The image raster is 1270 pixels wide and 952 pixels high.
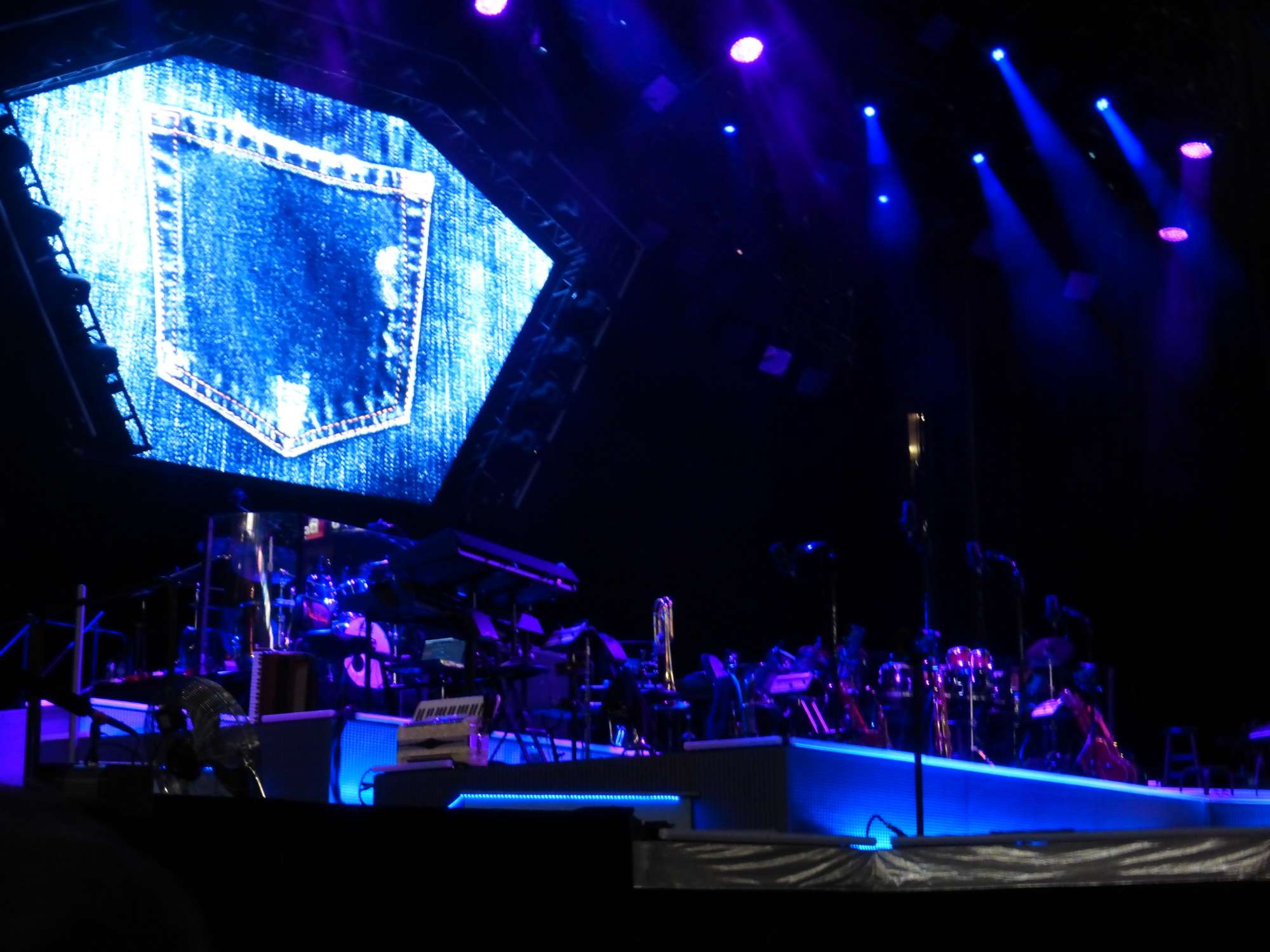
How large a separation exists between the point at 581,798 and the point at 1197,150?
7.62 meters

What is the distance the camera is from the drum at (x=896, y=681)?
9000 mm

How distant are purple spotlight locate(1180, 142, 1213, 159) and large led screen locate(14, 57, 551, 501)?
537 cm

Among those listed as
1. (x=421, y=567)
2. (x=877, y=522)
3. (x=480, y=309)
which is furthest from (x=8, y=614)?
(x=877, y=522)

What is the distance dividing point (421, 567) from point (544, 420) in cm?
476

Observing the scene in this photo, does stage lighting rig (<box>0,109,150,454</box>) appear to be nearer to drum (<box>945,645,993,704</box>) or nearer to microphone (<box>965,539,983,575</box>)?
drum (<box>945,645,993,704</box>)

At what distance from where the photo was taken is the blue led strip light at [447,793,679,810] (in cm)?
669

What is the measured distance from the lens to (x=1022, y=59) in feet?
34.8

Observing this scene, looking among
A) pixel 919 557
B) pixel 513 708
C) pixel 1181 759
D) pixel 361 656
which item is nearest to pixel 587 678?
pixel 513 708

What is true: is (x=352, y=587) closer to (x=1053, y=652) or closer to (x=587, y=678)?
(x=587, y=678)

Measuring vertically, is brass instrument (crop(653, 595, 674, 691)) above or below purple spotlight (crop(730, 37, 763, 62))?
below

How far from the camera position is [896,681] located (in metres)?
9.01

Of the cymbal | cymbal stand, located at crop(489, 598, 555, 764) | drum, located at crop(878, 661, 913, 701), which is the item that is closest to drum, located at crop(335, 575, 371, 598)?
cymbal stand, located at crop(489, 598, 555, 764)

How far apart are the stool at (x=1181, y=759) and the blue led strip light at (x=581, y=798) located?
572 centimetres

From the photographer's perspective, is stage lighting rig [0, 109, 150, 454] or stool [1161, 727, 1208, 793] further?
stool [1161, 727, 1208, 793]
